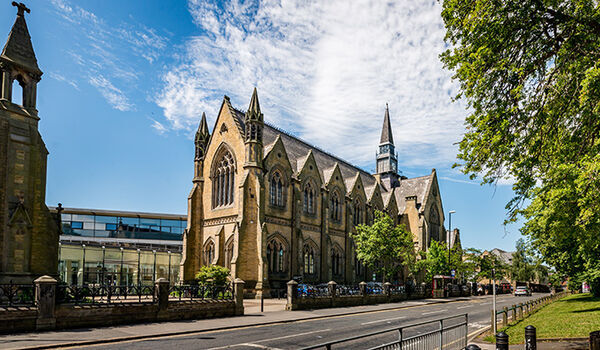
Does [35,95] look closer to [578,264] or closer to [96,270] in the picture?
[96,270]

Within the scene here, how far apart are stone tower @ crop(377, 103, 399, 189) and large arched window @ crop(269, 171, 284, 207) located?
34.4 m

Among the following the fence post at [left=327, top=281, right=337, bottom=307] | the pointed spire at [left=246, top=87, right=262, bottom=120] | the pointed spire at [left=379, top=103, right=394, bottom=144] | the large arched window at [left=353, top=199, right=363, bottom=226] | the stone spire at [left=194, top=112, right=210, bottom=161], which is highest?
the pointed spire at [left=379, top=103, right=394, bottom=144]

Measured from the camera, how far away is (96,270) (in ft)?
132

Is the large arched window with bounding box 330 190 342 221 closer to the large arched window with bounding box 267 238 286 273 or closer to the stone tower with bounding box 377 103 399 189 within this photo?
the large arched window with bounding box 267 238 286 273

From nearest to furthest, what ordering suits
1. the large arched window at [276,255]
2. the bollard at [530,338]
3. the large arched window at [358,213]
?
the bollard at [530,338] → the large arched window at [276,255] → the large arched window at [358,213]

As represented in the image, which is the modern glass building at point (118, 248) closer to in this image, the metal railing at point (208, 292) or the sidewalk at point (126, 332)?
the metal railing at point (208, 292)

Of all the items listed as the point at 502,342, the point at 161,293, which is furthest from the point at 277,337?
the point at 502,342

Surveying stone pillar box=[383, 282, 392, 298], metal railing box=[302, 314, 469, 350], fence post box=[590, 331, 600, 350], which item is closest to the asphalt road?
metal railing box=[302, 314, 469, 350]

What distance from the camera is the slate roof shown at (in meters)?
43.0

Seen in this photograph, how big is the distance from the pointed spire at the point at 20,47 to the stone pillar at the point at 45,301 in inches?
513

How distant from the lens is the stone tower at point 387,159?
72.2 meters

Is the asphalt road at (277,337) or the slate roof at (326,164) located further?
the slate roof at (326,164)

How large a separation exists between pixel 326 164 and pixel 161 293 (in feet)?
114

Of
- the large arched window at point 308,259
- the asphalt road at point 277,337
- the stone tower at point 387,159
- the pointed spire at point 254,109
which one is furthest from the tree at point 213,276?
the stone tower at point 387,159
